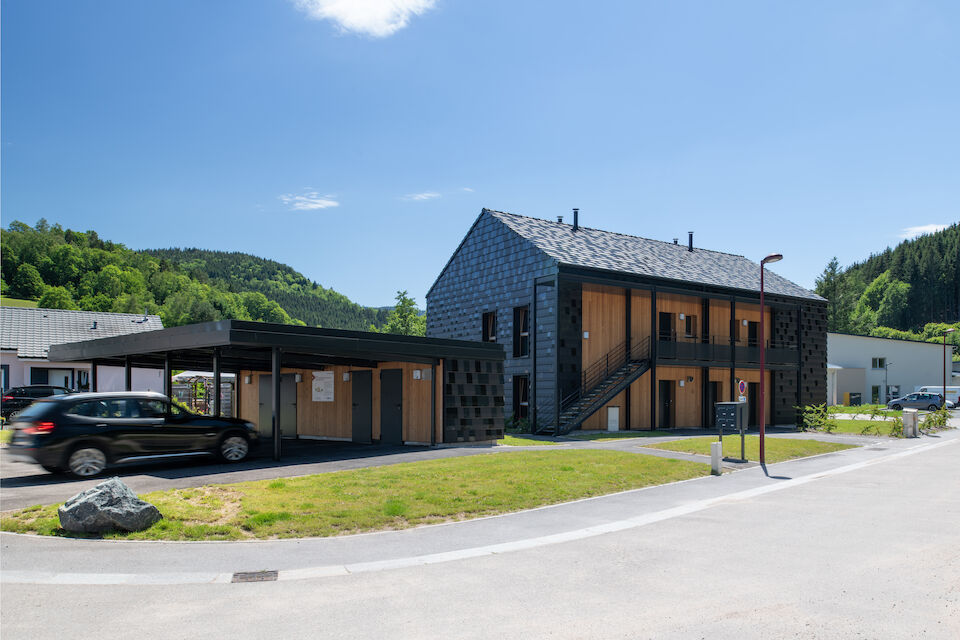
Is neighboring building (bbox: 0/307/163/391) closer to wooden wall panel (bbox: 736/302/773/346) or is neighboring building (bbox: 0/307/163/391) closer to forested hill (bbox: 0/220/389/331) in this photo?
wooden wall panel (bbox: 736/302/773/346)

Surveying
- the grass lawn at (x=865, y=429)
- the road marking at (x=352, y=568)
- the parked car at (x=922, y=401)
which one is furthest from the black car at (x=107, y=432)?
the parked car at (x=922, y=401)

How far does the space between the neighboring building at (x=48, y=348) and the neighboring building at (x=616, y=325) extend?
57.9ft

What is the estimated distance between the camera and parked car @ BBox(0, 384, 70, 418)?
92.1 feet

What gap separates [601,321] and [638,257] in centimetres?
497

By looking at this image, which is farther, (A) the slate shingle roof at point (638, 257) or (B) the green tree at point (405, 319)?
(B) the green tree at point (405, 319)

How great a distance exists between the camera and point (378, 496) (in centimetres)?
1123

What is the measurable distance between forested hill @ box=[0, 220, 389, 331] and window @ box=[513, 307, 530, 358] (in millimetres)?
57221

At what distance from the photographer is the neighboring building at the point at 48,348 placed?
1361 inches

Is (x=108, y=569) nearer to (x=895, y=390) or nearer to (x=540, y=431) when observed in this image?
(x=540, y=431)

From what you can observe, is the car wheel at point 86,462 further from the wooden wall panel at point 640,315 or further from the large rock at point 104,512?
the wooden wall panel at point 640,315

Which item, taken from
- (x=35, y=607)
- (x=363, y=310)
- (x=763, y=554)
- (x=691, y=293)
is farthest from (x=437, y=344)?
A: (x=363, y=310)

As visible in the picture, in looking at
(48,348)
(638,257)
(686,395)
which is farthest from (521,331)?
(48,348)

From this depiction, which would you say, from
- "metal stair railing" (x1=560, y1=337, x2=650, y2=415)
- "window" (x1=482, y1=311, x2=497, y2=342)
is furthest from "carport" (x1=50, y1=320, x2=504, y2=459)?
"window" (x1=482, y1=311, x2=497, y2=342)

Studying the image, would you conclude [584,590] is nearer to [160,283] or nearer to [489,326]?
[489,326]
